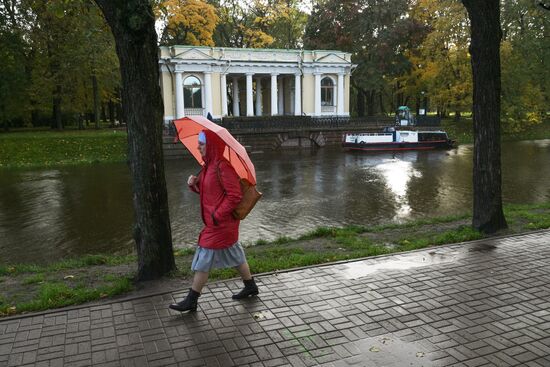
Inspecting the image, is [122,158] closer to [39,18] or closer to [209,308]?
[39,18]

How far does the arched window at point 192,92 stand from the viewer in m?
36.3

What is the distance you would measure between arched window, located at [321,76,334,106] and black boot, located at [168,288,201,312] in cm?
3761

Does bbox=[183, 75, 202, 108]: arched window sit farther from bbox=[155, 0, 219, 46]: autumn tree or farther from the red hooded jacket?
the red hooded jacket

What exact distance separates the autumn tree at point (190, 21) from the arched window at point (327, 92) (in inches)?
395

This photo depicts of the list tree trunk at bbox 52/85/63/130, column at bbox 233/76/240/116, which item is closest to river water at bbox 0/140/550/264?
tree trunk at bbox 52/85/63/130

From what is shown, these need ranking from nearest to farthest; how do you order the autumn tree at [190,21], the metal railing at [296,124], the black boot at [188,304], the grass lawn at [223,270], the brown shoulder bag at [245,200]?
the brown shoulder bag at [245,200], the black boot at [188,304], the grass lawn at [223,270], the metal railing at [296,124], the autumn tree at [190,21]

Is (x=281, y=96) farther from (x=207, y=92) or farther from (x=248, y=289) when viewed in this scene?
(x=248, y=289)

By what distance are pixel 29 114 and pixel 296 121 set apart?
924 inches

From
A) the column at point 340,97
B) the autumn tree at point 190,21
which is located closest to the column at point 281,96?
the column at point 340,97

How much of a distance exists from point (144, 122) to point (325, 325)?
127 inches

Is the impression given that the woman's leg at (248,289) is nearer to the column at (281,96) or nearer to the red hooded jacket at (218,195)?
the red hooded jacket at (218,195)

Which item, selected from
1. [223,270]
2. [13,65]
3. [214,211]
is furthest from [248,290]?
[13,65]

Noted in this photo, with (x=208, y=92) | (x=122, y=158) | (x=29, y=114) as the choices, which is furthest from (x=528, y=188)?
(x=29, y=114)

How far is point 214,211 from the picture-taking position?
5113mm
